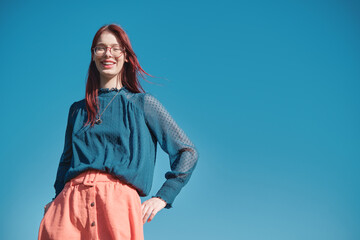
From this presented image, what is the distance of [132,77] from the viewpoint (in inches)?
135

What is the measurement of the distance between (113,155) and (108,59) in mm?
766

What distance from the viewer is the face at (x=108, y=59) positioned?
3.25 meters

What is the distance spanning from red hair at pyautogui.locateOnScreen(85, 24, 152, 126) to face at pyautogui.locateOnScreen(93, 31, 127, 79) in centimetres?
4

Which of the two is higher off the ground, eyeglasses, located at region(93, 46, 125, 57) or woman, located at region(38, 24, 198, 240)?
eyeglasses, located at region(93, 46, 125, 57)

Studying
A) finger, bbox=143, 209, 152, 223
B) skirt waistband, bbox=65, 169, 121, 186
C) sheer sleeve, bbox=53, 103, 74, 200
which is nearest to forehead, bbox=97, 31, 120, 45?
sheer sleeve, bbox=53, 103, 74, 200

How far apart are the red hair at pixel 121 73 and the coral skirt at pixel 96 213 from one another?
A: 24.5 inches

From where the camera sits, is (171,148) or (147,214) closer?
(147,214)

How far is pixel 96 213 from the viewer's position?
2.74 metres

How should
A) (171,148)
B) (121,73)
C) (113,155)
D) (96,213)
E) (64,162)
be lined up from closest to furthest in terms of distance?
1. (96,213)
2. (113,155)
3. (171,148)
4. (64,162)
5. (121,73)

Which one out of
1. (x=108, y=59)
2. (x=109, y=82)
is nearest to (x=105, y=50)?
(x=108, y=59)

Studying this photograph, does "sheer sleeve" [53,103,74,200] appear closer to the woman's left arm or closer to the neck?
the neck

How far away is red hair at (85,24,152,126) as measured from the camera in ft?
10.8

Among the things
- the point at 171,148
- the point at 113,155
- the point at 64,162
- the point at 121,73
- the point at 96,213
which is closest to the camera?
the point at 96,213

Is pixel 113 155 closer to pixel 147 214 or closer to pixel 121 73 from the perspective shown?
pixel 147 214
